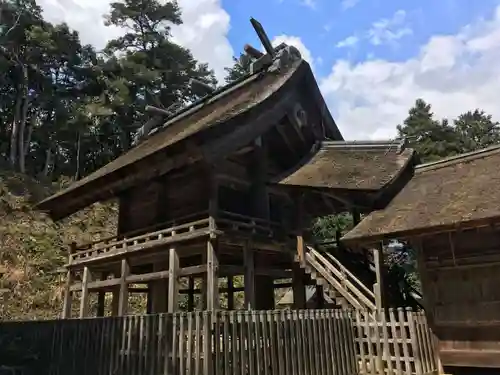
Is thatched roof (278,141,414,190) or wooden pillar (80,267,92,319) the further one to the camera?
wooden pillar (80,267,92,319)

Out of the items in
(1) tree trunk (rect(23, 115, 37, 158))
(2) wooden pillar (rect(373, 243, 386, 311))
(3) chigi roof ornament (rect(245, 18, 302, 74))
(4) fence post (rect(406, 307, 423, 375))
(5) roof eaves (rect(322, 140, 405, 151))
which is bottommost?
(4) fence post (rect(406, 307, 423, 375))

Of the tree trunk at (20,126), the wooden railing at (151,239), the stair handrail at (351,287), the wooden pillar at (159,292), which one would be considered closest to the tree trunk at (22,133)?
the tree trunk at (20,126)

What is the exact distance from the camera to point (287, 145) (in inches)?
593

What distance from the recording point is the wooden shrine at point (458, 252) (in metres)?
8.42

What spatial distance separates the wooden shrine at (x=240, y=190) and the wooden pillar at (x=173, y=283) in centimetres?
3

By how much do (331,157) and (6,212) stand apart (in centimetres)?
1871

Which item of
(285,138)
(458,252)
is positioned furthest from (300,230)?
(458,252)

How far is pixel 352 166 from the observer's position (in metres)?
→ 12.5

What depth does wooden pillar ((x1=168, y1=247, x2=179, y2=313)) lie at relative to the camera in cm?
1090

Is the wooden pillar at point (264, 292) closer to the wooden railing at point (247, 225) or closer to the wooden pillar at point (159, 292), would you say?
the wooden railing at point (247, 225)

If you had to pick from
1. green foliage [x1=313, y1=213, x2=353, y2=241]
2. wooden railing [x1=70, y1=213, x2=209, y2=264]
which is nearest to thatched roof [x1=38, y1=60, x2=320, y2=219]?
wooden railing [x1=70, y1=213, x2=209, y2=264]

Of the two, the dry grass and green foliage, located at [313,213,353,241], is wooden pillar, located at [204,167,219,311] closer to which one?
the dry grass

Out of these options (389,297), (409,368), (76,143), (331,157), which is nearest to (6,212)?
(76,143)

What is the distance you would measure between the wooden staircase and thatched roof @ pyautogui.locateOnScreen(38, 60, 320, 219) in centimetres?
405
